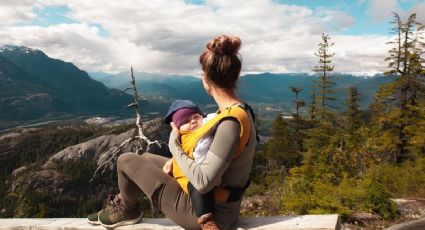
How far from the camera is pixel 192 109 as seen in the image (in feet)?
11.6

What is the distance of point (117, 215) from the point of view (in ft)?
14.4

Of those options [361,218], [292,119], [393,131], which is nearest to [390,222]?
[361,218]

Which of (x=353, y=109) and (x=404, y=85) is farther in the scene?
(x=353, y=109)

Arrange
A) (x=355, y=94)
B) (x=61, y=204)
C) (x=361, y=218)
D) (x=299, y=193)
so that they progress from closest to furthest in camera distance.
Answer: (x=361, y=218) → (x=299, y=193) → (x=355, y=94) → (x=61, y=204)

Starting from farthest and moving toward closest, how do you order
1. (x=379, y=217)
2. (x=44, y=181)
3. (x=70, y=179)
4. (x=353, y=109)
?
(x=70, y=179), (x=44, y=181), (x=353, y=109), (x=379, y=217)

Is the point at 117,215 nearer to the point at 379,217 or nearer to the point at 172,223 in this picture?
the point at 172,223

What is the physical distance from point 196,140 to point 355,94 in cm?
4504

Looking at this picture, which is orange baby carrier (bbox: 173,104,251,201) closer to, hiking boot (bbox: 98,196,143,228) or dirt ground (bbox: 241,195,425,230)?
hiking boot (bbox: 98,196,143,228)

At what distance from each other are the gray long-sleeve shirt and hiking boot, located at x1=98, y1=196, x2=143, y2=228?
1.20 m

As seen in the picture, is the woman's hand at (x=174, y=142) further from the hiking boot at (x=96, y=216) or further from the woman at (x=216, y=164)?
the hiking boot at (x=96, y=216)

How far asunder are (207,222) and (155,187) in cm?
67

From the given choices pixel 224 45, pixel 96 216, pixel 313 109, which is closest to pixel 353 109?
pixel 313 109

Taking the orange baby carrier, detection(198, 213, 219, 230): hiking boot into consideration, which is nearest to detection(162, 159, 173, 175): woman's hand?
the orange baby carrier

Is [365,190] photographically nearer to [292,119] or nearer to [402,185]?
[402,185]
